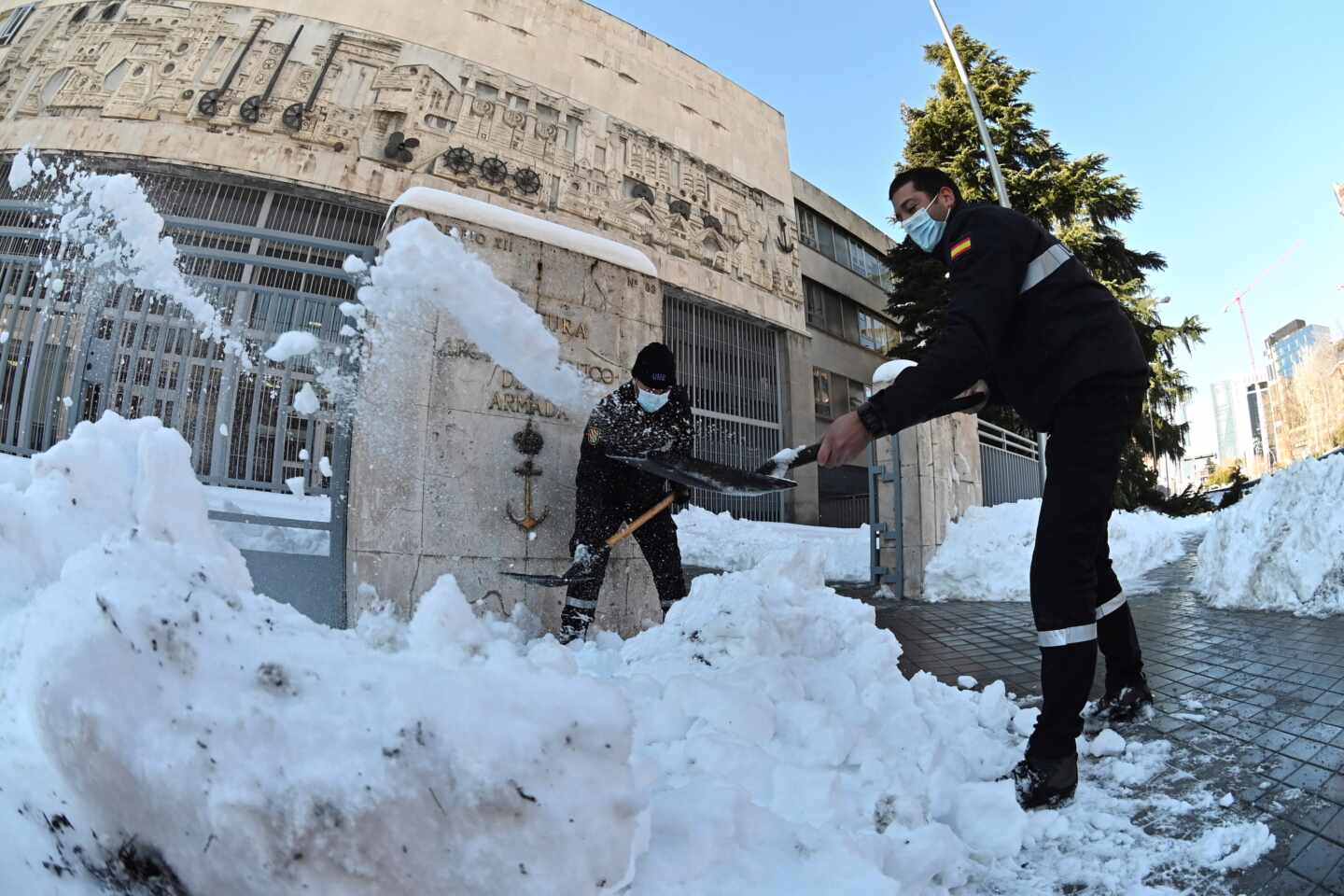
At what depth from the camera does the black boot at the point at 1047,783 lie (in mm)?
1621

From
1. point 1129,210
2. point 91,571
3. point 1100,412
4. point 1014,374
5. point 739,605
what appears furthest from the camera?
point 1129,210

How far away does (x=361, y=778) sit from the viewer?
821mm

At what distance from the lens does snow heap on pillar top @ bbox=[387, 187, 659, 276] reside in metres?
3.81

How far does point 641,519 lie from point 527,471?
793 millimetres

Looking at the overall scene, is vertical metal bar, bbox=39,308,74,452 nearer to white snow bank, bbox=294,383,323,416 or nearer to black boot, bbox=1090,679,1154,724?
white snow bank, bbox=294,383,323,416

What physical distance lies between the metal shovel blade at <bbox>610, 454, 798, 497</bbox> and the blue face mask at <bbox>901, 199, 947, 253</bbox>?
119cm

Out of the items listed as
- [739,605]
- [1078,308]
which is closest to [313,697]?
[739,605]

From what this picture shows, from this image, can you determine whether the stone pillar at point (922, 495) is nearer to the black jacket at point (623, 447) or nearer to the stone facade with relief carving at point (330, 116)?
the black jacket at point (623, 447)

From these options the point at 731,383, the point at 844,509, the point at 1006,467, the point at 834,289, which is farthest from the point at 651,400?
the point at 834,289

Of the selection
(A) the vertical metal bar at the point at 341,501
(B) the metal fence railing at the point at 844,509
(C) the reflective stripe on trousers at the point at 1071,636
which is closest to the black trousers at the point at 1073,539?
(C) the reflective stripe on trousers at the point at 1071,636

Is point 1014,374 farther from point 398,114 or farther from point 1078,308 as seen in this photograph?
point 398,114

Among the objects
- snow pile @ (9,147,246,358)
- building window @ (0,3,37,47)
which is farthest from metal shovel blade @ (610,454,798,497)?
building window @ (0,3,37,47)

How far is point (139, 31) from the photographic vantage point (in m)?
14.1

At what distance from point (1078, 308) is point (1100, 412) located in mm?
326
